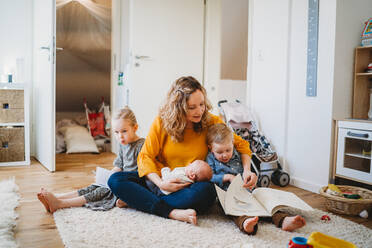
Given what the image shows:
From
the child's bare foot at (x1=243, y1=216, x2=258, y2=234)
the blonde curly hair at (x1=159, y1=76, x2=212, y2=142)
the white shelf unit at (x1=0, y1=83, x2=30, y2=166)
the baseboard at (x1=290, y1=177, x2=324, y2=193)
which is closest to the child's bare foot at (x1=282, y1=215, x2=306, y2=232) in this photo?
the child's bare foot at (x1=243, y1=216, x2=258, y2=234)

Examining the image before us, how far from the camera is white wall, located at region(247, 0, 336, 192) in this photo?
2.53 m

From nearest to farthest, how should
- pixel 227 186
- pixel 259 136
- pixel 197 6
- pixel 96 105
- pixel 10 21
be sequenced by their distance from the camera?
pixel 227 186 < pixel 259 136 < pixel 10 21 < pixel 197 6 < pixel 96 105

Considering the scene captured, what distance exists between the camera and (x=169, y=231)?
1.65 metres

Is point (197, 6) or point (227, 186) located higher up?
point (197, 6)

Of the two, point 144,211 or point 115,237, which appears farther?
point 144,211

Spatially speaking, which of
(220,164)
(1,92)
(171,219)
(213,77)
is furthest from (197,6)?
Answer: (171,219)

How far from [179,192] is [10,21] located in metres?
2.92

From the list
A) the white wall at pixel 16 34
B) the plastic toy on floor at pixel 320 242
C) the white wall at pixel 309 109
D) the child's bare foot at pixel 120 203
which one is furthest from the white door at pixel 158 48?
the plastic toy on floor at pixel 320 242

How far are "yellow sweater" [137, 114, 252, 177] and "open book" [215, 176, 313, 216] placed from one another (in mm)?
260

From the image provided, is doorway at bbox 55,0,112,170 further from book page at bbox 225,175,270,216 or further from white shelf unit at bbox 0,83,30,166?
book page at bbox 225,175,270,216

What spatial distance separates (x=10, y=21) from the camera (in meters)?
3.65

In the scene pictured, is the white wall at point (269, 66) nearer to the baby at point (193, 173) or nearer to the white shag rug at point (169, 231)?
the white shag rug at point (169, 231)

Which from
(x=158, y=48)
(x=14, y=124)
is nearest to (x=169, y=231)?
(x=14, y=124)

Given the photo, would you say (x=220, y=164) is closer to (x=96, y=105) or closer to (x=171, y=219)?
(x=171, y=219)
